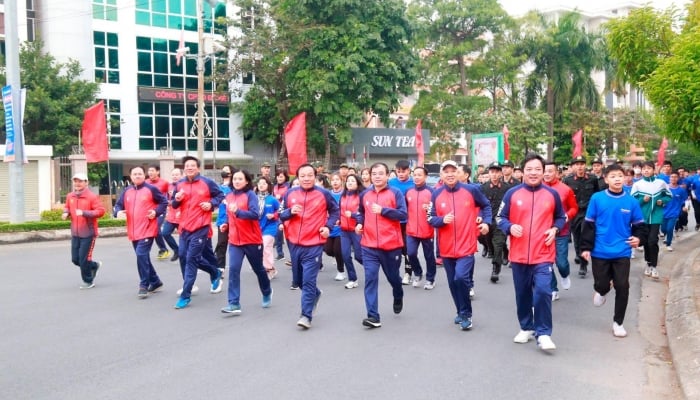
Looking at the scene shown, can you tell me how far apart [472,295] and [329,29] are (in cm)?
2207

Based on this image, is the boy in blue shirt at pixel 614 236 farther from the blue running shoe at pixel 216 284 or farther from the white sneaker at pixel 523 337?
the blue running shoe at pixel 216 284

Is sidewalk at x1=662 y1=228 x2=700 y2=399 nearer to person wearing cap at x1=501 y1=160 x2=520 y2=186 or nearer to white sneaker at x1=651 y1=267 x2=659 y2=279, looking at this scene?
white sneaker at x1=651 y1=267 x2=659 y2=279

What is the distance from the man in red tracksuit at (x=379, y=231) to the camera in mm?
7223

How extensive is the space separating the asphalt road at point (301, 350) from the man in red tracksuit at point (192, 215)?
0.48 m

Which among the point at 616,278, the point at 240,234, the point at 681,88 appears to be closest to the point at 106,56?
the point at 240,234

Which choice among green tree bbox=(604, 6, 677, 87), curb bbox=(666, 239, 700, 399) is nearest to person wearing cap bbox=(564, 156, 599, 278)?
curb bbox=(666, 239, 700, 399)

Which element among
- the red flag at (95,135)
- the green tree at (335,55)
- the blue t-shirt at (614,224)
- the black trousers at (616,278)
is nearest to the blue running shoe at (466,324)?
the black trousers at (616,278)

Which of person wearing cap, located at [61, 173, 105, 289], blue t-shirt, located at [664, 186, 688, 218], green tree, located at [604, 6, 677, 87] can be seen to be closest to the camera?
person wearing cap, located at [61, 173, 105, 289]

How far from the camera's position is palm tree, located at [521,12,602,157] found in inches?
1592

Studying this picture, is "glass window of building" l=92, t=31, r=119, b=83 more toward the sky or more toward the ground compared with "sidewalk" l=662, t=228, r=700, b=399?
more toward the sky

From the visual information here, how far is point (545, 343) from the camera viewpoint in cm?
618

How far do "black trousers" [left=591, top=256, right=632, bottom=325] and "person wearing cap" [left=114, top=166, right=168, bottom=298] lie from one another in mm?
5635

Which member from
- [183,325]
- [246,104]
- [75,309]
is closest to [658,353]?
[183,325]

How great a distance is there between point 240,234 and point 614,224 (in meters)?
4.17
